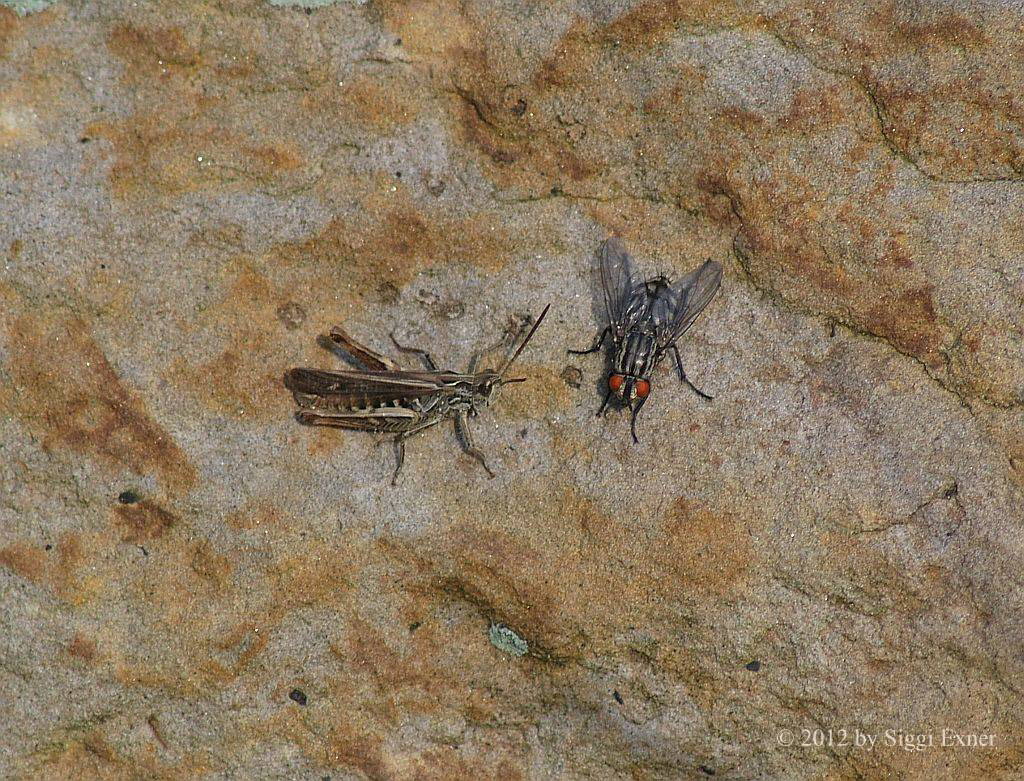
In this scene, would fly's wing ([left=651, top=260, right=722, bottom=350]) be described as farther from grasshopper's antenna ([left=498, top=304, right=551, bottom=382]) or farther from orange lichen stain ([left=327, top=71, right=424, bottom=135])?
orange lichen stain ([left=327, top=71, right=424, bottom=135])

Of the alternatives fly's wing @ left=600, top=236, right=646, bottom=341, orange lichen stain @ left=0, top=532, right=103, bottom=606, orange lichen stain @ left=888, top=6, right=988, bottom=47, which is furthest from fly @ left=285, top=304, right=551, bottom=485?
orange lichen stain @ left=888, top=6, right=988, bottom=47

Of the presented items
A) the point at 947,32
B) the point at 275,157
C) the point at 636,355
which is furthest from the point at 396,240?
the point at 947,32

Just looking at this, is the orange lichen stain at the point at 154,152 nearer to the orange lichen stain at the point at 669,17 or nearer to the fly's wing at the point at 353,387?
the fly's wing at the point at 353,387

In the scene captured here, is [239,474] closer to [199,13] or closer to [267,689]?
[267,689]

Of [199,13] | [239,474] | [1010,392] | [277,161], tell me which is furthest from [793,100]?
[239,474]

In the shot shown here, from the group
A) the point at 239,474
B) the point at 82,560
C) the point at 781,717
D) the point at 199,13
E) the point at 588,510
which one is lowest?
the point at 82,560

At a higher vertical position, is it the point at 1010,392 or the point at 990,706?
the point at 1010,392
